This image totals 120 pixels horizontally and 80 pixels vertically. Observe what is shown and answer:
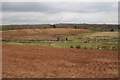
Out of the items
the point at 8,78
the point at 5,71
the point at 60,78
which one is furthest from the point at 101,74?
the point at 5,71

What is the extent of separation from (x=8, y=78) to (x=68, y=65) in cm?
369

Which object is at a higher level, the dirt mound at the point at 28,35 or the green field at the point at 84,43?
the dirt mound at the point at 28,35

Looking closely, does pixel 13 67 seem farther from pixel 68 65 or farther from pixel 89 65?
pixel 89 65

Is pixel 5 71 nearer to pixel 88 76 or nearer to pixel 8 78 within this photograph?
pixel 8 78

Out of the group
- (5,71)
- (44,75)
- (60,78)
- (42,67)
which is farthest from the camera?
(42,67)

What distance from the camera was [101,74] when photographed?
834 cm

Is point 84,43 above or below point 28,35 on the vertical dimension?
below

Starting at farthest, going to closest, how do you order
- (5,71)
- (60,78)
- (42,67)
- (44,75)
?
A: (42,67), (5,71), (44,75), (60,78)

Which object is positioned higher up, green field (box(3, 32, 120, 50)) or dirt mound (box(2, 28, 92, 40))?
dirt mound (box(2, 28, 92, 40))

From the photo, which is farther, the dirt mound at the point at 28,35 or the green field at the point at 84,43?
the dirt mound at the point at 28,35

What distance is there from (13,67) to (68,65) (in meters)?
3.21

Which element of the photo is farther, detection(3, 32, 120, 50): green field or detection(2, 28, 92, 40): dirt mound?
detection(2, 28, 92, 40): dirt mound

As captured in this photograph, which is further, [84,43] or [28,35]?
[28,35]

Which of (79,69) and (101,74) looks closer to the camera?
(101,74)
